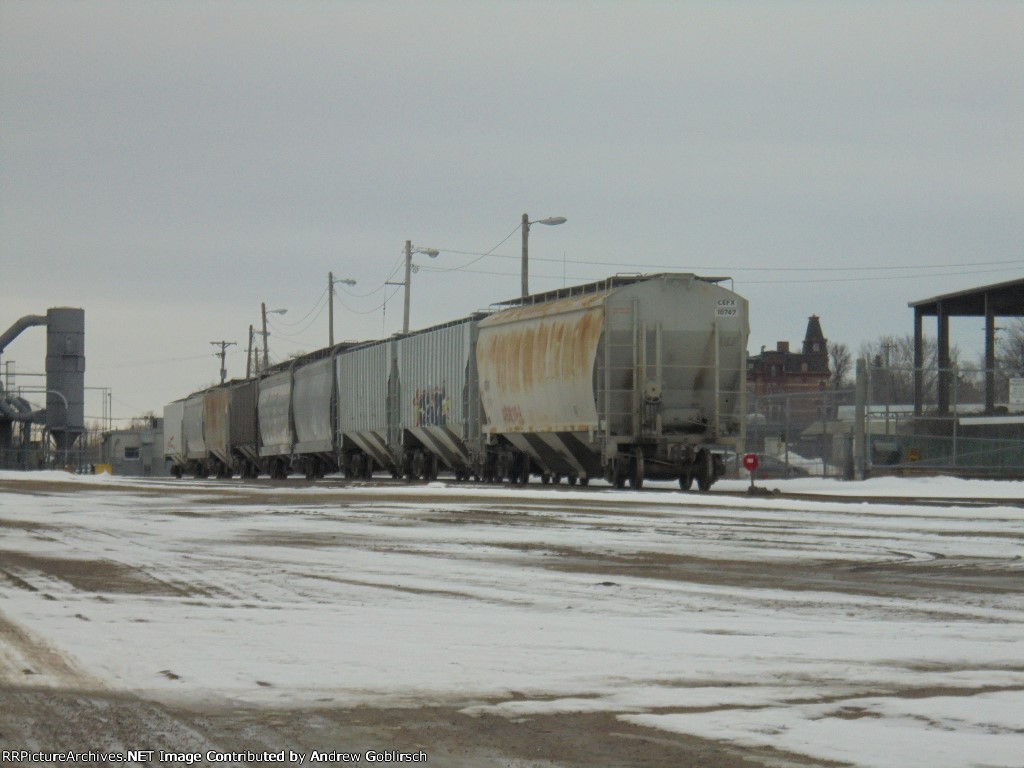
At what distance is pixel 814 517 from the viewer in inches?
755

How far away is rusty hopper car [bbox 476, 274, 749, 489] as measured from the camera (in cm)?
2883

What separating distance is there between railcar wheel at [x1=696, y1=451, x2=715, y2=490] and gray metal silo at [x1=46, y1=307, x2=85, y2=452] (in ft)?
223

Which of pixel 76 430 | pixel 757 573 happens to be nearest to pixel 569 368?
pixel 757 573

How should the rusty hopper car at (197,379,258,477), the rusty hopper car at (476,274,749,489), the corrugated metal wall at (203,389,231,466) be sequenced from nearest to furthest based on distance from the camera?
the rusty hopper car at (476,274,749,489) < the rusty hopper car at (197,379,258,477) < the corrugated metal wall at (203,389,231,466)

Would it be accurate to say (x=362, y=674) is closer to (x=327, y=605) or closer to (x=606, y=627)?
(x=606, y=627)

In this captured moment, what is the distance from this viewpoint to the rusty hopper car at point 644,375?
28.8 m

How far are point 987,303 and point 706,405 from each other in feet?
68.2

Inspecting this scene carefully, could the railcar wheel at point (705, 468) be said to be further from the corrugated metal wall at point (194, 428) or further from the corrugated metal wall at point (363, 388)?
the corrugated metal wall at point (194, 428)

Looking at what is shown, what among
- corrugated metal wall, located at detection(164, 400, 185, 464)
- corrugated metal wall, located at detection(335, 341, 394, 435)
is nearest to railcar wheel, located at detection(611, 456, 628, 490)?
corrugated metal wall, located at detection(335, 341, 394, 435)

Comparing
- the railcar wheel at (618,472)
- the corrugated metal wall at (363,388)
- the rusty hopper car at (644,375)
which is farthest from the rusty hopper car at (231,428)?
the railcar wheel at (618,472)

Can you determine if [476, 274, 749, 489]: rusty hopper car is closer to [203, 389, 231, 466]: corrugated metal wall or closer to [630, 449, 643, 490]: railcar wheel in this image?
[630, 449, 643, 490]: railcar wheel

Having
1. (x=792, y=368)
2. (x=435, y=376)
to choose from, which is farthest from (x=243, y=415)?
(x=792, y=368)

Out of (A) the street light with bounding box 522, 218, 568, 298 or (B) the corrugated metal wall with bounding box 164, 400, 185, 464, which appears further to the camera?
(B) the corrugated metal wall with bounding box 164, 400, 185, 464

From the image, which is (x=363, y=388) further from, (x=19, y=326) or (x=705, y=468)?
(x=19, y=326)
